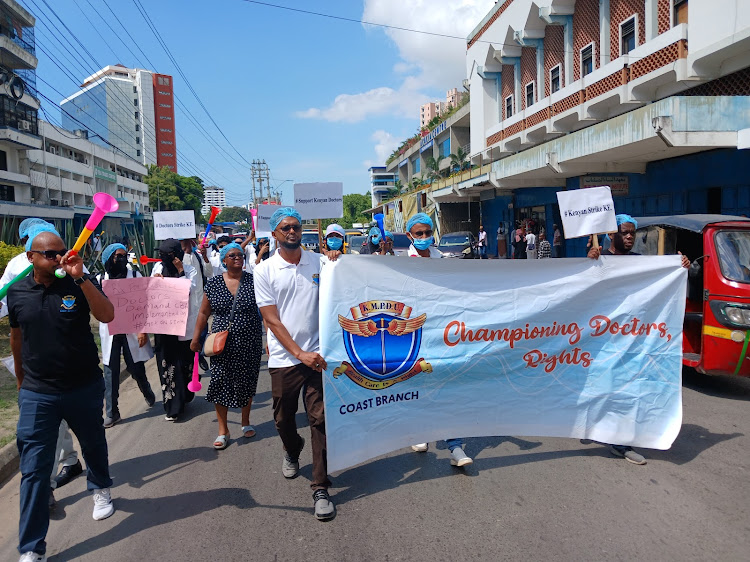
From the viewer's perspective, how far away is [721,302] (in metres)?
5.74

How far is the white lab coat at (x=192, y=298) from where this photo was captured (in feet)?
19.7

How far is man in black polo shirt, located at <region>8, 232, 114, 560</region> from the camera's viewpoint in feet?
10.4

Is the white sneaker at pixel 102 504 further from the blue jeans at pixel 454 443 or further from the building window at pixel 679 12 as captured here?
the building window at pixel 679 12

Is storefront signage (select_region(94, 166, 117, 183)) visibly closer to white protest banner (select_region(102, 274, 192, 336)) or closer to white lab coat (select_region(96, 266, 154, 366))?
white lab coat (select_region(96, 266, 154, 366))

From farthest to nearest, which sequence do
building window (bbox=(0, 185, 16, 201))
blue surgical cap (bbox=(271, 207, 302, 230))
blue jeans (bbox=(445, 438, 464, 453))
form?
building window (bbox=(0, 185, 16, 201)), blue jeans (bbox=(445, 438, 464, 453)), blue surgical cap (bbox=(271, 207, 302, 230))

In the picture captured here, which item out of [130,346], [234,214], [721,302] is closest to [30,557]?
[130,346]

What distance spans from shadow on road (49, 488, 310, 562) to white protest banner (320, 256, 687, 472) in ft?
2.97

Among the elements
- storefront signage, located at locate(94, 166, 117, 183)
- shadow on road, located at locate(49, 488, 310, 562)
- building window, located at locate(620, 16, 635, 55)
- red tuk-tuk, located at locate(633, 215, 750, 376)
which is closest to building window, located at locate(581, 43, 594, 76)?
building window, located at locate(620, 16, 635, 55)

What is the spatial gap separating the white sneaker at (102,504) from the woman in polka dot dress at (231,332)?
1257 millimetres

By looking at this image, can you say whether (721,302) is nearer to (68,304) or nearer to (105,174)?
(68,304)

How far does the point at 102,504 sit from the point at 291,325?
177 cm

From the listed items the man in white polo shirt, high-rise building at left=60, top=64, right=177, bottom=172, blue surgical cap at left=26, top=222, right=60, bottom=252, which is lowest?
the man in white polo shirt

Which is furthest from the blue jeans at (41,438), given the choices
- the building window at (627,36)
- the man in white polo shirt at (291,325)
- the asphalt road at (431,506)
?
the building window at (627,36)

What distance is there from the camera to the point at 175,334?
562 cm
